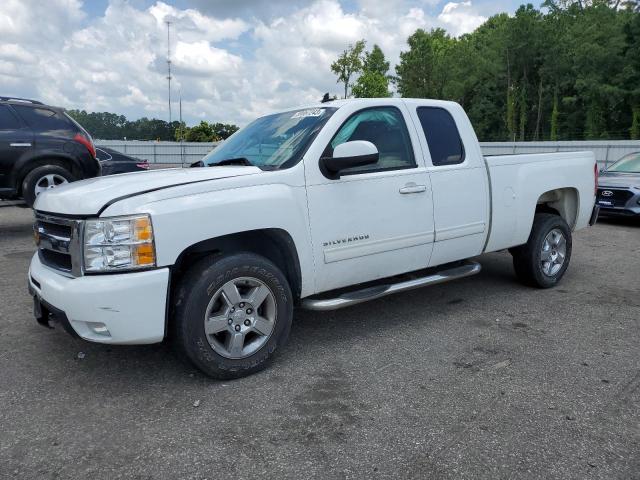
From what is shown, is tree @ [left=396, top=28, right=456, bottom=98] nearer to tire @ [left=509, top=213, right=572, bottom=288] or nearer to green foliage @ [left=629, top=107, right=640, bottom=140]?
green foliage @ [left=629, top=107, right=640, bottom=140]

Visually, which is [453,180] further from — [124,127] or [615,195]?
[124,127]

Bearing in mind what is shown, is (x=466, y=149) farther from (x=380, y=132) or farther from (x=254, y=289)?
(x=254, y=289)

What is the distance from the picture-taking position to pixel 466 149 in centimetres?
477

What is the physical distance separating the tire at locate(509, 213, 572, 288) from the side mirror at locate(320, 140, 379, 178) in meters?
2.52

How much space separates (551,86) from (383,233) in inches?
2257

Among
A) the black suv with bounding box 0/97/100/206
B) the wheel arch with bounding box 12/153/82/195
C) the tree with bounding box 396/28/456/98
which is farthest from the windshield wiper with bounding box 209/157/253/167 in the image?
the tree with bounding box 396/28/456/98

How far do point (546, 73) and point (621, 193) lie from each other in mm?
46855

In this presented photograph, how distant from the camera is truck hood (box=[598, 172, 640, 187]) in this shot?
10.3 metres

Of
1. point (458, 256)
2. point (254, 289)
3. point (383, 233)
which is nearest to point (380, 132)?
point (383, 233)

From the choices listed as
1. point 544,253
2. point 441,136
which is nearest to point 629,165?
point 544,253

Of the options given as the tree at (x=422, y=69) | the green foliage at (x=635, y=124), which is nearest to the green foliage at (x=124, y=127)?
the tree at (x=422, y=69)

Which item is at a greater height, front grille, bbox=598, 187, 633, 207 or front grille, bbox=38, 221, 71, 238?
front grille, bbox=38, 221, 71, 238

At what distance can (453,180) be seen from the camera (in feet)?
14.9

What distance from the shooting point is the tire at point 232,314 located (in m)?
3.19
